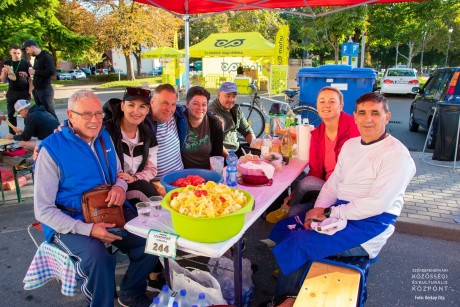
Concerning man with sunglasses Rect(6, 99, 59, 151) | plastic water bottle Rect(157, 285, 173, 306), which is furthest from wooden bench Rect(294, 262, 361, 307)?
man with sunglasses Rect(6, 99, 59, 151)

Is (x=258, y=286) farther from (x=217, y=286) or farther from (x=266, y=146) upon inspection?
(x=266, y=146)

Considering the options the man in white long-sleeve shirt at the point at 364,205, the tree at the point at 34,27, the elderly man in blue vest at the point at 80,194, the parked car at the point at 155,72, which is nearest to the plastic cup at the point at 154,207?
the elderly man in blue vest at the point at 80,194

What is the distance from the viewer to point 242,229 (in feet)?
6.32

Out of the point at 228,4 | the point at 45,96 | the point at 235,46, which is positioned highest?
the point at 235,46

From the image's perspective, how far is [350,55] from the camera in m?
13.4

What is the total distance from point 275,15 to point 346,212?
34714mm

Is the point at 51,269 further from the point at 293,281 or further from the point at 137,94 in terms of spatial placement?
the point at 293,281

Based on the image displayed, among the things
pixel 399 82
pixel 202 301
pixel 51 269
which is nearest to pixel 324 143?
pixel 202 301

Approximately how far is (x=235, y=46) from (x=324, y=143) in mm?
12809

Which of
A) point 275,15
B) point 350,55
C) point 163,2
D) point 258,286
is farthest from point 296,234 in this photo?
point 275,15

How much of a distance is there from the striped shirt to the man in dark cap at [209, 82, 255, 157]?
1.04 metres

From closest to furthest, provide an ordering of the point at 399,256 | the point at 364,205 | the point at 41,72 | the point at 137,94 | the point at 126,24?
the point at 364,205, the point at 137,94, the point at 399,256, the point at 41,72, the point at 126,24

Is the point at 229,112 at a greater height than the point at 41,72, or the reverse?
the point at 41,72

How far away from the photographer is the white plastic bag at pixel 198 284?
7.29 feet
